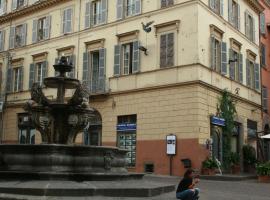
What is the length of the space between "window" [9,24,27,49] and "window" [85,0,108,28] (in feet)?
22.1

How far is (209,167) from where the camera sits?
71.6 feet

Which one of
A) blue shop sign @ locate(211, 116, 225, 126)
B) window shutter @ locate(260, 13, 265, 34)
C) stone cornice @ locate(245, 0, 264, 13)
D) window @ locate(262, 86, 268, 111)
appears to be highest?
stone cornice @ locate(245, 0, 264, 13)

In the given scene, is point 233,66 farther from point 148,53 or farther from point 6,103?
point 6,103

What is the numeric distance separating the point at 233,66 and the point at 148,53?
5.65 metres

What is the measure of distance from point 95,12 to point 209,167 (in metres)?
12.8

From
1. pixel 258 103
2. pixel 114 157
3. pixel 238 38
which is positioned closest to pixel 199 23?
pixel 238 38

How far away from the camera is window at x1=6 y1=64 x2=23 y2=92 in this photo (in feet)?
106

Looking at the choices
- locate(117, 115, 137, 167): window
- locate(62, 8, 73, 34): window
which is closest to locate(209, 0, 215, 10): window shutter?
locate(117, 115, 137, 167): window

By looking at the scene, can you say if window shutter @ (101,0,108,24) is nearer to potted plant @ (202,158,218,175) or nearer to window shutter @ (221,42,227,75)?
window shutter @ (221,42,227,75)

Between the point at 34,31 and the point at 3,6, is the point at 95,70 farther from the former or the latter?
the point at 3,6

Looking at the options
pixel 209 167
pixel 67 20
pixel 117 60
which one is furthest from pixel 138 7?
pixel 209 167

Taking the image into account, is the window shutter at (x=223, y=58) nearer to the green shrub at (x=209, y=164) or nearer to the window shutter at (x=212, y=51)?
the window shutter at (x=212, y=51)

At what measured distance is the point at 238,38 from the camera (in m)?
28.1

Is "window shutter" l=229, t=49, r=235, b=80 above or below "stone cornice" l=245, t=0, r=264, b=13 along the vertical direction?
below
